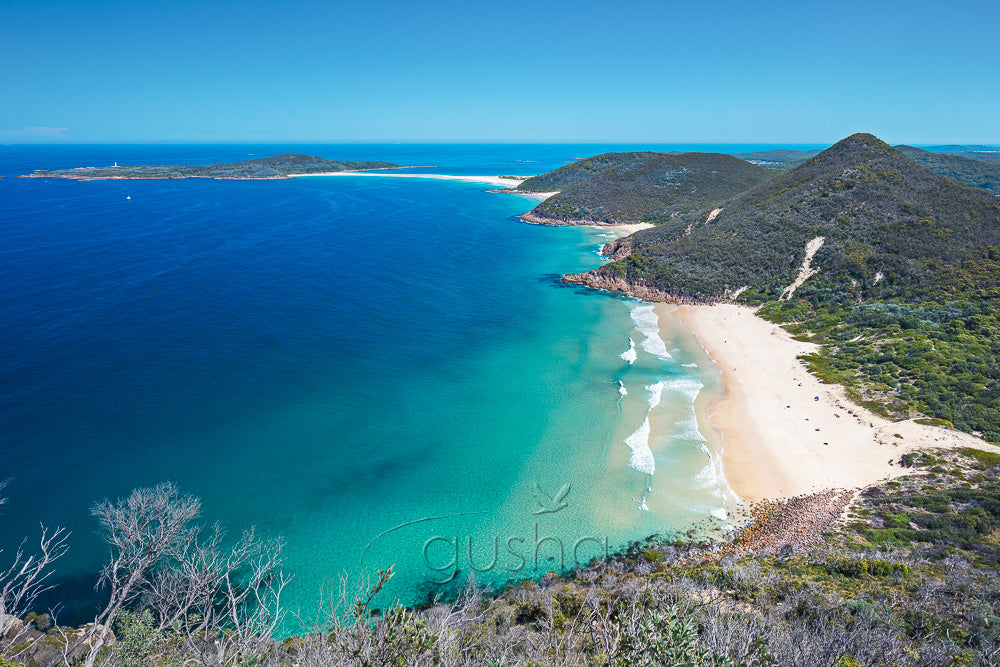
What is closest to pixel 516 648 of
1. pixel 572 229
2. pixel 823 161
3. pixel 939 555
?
pixel 939 555

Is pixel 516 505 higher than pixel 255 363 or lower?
lower

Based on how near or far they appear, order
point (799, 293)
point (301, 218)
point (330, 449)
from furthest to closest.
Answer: point (301, 218)
point (799, 293)
point (330, 449)

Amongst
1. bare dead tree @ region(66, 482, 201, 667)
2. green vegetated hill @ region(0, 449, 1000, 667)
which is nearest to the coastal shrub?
green vegetated hill @ region(0, 449, 1000, 667)

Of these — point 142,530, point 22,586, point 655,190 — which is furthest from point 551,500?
point 655,190

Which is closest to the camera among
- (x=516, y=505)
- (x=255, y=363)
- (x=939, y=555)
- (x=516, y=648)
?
(x=516, y=648)

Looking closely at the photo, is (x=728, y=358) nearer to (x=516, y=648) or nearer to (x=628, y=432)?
(x=628, y=432)

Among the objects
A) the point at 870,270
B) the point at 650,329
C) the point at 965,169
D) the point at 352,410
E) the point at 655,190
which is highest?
the point at 965,169

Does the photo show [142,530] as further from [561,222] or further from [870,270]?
[561,222]

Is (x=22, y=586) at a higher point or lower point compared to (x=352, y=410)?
lower
